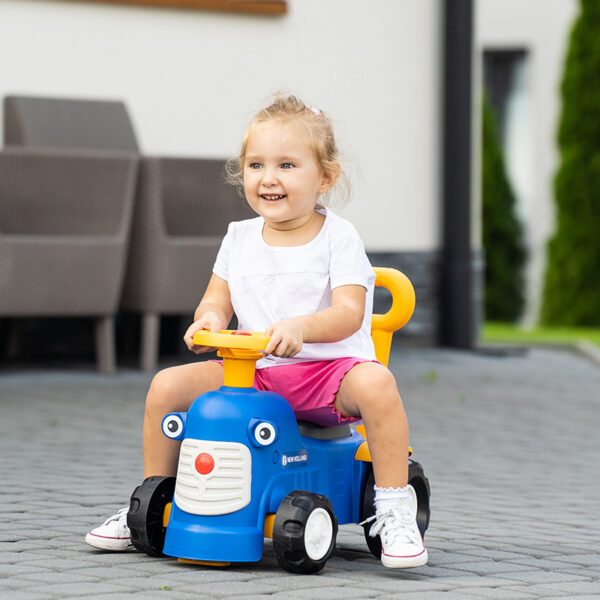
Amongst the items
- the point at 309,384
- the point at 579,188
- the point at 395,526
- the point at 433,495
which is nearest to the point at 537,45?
the point at 579,188

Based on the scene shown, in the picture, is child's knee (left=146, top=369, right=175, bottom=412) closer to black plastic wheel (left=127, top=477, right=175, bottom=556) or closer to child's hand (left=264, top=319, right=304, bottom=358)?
black plastic wheel (left=127, top=477, right=175, bottom=556)

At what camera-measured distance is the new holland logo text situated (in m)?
2.89

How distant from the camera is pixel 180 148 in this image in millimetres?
8586

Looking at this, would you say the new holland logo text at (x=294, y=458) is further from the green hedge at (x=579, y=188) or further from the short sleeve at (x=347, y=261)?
the green hedge at (x=579, y=188)

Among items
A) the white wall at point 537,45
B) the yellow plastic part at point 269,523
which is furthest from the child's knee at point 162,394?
the white wall at point 537,45

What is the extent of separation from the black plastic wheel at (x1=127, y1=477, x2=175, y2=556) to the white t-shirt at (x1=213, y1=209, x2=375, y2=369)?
1.17 ft

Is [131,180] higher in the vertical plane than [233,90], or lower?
lower

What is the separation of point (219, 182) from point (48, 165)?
3.56 feet

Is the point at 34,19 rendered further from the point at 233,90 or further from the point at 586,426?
the point at 586,426

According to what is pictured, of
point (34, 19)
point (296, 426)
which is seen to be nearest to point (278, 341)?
point (296, 426)

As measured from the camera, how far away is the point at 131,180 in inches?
278

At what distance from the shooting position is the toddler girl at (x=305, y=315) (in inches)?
117

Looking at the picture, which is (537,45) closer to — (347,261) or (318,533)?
(347,261)

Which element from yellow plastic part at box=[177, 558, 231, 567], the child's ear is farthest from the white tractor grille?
the child's ear
